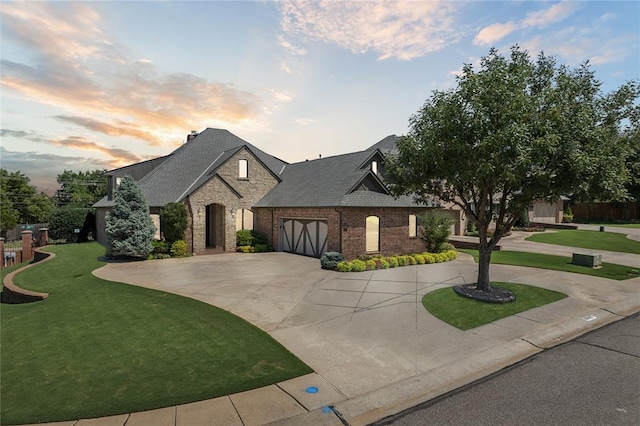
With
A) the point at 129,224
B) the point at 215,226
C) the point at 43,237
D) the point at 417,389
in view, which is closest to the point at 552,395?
the point at 417,389

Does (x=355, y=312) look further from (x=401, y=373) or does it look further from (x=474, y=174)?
(x=474, y=174)

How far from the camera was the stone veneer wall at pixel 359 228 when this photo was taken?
20609mm

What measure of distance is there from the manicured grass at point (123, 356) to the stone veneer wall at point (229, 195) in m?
11.0

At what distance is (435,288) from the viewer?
14.5 meters

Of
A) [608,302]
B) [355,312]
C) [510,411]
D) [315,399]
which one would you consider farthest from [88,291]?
Result: [608,302]

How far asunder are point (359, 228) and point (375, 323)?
1088cm

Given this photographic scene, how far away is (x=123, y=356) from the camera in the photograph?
27.3 ft

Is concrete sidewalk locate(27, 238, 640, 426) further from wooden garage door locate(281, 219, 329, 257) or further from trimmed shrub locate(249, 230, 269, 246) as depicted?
trimmed shrub locate(249, 230, 269, 246)

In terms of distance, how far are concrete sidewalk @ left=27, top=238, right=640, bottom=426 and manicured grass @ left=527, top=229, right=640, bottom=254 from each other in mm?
13947

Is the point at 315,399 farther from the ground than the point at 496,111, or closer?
closer

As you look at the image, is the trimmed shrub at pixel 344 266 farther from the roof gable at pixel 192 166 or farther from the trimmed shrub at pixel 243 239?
the roof gable at pixel 192 166

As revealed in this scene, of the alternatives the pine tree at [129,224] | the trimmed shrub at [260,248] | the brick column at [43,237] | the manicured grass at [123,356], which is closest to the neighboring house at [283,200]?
the trimmed shrub at [260,248]

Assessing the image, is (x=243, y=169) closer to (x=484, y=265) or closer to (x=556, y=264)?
(x=484, y=265)

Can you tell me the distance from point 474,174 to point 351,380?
818 centimetres
